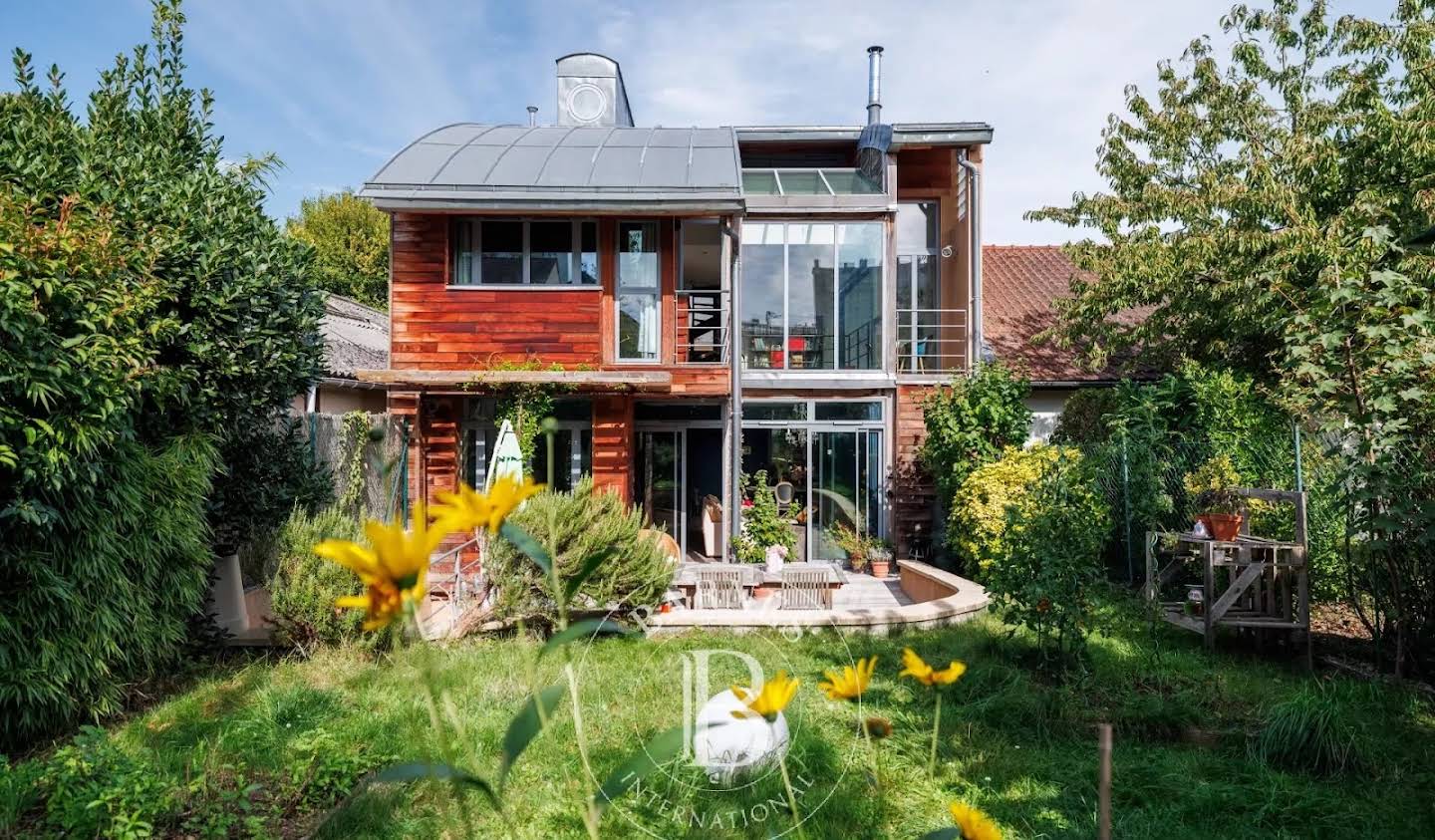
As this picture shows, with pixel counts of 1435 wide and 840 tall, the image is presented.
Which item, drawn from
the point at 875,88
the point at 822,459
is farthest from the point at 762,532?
the point at 875,88

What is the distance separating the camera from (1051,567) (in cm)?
511

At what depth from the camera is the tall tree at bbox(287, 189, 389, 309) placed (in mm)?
28125

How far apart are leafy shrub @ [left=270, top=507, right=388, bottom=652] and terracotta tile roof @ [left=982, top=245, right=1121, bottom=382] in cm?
961

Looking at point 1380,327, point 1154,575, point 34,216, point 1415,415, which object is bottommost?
point 1154,575

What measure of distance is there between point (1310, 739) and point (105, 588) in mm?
7036

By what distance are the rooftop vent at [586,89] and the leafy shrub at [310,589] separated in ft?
33.5

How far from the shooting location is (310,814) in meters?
3.64

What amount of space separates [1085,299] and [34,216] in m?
11.6

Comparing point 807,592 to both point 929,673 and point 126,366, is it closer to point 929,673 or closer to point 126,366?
point 126,366

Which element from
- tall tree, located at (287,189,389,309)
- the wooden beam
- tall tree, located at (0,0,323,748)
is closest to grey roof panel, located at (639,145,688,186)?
the wooden beam

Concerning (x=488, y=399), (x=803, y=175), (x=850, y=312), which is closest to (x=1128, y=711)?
(x=850, y=312)

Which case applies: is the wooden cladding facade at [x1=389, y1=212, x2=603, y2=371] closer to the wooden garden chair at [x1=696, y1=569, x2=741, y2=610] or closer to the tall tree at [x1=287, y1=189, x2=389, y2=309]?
the wooden garden chair at [x1=696, y1=569, x2=741, y2=610]

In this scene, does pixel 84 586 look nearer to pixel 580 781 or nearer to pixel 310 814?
pixel 310 814

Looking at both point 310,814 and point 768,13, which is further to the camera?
point 768,13
